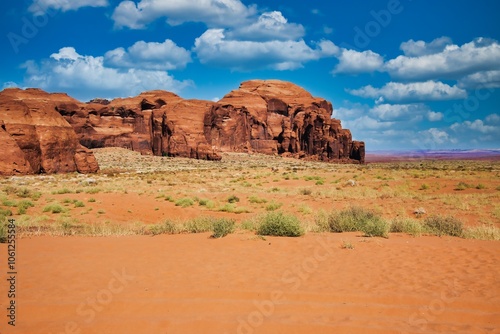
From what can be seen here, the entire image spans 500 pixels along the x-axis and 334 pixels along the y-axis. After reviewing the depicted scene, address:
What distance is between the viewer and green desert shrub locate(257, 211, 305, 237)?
11.0 m

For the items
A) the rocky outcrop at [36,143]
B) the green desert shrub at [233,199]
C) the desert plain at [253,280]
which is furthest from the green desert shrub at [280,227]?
the rocky outcrop at [36,143]

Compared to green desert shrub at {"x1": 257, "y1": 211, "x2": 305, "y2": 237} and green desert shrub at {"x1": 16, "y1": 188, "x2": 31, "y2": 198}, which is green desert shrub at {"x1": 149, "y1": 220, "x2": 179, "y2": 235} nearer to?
green desert shrub at {"x1": 257, "y1": 211, "x2": 305, "y2": 237}

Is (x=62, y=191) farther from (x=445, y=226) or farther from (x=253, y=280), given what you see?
(x=445, y=226)

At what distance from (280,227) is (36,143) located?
28.7 m

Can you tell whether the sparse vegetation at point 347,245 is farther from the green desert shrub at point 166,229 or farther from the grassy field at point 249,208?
the green desert shrub at point 166,229

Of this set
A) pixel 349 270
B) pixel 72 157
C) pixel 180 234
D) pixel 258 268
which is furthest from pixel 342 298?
pixel 72 157

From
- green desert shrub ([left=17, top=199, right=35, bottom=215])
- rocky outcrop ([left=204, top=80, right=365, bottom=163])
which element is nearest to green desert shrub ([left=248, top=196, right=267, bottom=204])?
green desert shrub ([left=17, top=199, right=35, bottom=215])

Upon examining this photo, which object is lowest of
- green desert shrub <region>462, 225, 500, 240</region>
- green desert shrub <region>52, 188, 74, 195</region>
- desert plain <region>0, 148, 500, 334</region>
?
green desert shrub <region>52, 188, 74, 195</region>

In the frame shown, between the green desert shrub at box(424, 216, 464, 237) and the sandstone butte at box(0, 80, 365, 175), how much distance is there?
104ft

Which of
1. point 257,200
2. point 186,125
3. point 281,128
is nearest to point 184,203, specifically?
point 257,200

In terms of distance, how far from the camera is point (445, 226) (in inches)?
453

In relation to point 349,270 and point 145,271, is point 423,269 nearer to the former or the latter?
point 349,270

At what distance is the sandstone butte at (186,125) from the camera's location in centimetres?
3362

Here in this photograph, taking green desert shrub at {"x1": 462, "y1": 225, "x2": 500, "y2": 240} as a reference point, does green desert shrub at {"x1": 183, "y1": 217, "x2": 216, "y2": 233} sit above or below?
below
